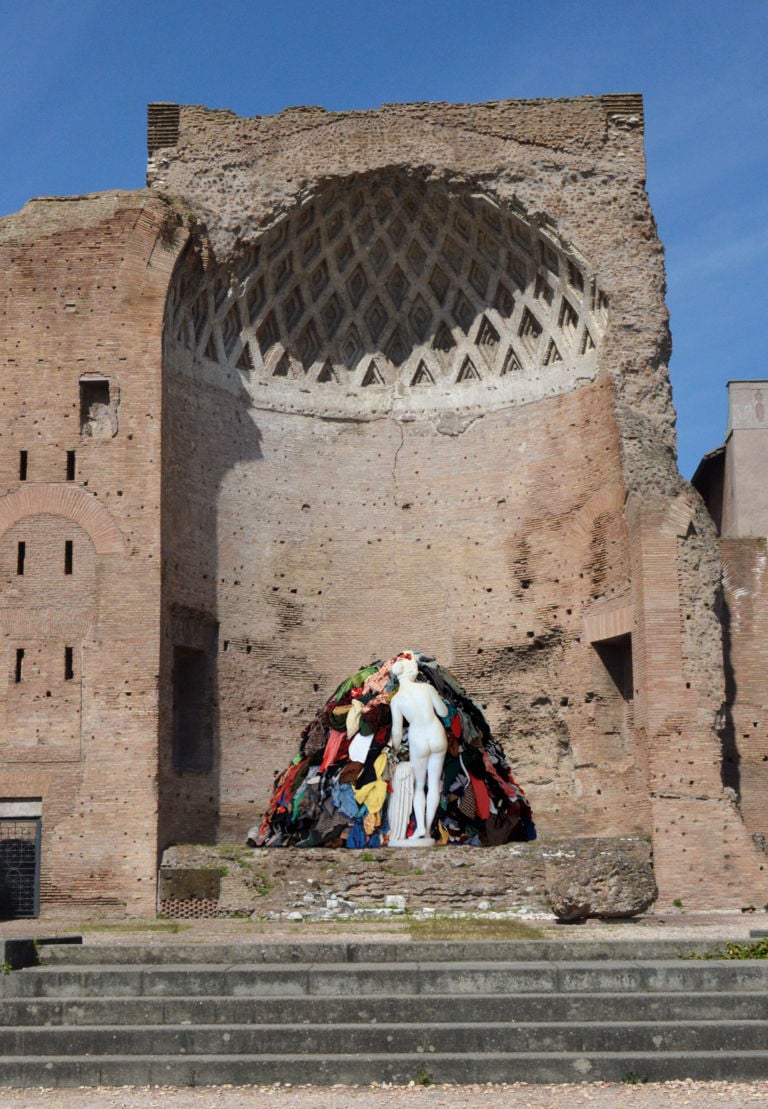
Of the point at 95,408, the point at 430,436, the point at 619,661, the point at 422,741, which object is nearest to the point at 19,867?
the point at 422,741

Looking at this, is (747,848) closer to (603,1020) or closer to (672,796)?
(672,796)

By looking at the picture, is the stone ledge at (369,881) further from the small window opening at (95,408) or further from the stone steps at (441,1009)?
the stone steps at (441,1009)

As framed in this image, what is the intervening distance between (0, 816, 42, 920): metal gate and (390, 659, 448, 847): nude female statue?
4.42 meters

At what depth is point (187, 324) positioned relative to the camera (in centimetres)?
2172

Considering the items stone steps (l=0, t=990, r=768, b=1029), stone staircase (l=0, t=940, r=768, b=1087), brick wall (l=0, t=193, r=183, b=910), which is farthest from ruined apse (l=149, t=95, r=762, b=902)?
stone steps (l=0, t=990, r=768, b=1029)

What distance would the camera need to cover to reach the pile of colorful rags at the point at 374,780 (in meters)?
19.0

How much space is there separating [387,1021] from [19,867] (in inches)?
422

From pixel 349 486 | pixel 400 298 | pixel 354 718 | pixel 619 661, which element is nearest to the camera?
pixel 354 718

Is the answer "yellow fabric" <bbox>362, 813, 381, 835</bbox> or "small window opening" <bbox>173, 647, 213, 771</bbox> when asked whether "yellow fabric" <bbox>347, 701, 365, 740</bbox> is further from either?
"small window opening" <bbox>173, 647, 213, 771</bbox>

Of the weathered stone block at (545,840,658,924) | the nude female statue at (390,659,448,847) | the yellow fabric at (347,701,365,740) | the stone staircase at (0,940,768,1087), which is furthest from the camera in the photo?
the yellow fabric at (347,701,365,740)

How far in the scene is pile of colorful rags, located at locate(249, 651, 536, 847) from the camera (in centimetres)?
1898

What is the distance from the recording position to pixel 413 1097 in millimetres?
8422

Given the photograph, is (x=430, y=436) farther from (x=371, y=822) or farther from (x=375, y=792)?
(x=371, y=822)

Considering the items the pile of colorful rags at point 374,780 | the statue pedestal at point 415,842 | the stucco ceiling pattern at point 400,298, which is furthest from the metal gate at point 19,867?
the stucco ceiling pattern at point 400,298
